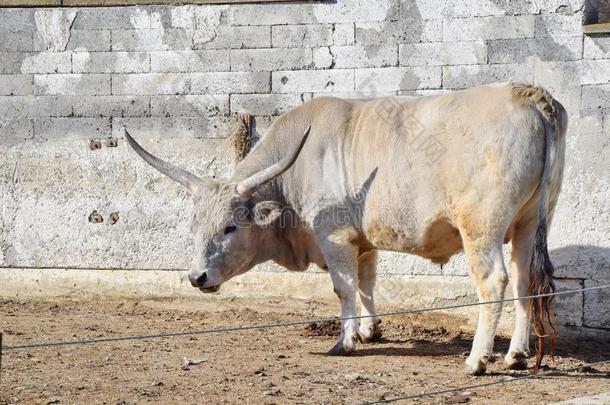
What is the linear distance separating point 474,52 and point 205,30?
239 centimetres

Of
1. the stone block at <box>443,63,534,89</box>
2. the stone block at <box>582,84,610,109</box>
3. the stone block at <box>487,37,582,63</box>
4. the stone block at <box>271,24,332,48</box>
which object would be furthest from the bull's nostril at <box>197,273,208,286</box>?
the stone block at <box>582,84,610,109</box>

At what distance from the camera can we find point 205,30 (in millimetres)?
9789

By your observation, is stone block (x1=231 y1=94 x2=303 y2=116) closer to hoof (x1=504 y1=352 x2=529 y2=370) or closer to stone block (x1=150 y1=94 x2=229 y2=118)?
stone block (x1=150 y1=94 x2=229 y2=118)

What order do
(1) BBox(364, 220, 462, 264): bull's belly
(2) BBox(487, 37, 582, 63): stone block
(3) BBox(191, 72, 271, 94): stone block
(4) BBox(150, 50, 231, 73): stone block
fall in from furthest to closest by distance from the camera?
(4) BBox(150, 50, 231, 73): stone block → (3) BBox(191, 72, 271, 94): stone block → (2) BBox(487, 37, 582, 63): stone block → (1) BBox(364, 220, 462, 264): bull's belly

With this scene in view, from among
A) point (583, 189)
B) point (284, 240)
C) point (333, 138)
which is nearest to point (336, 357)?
point (284, 240)

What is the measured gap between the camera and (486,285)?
24.3 feet

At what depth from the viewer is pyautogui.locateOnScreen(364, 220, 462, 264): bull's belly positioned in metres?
7.78

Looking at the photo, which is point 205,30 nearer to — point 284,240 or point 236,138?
point 236,138

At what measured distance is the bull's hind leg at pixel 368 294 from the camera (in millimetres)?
8680

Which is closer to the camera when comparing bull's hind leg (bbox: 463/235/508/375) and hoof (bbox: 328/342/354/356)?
bull's hind leg (bbox: 463/235/508/375)

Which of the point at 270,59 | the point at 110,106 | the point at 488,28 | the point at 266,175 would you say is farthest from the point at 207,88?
the point at 488,28

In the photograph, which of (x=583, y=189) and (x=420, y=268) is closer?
(x=583, y=189)

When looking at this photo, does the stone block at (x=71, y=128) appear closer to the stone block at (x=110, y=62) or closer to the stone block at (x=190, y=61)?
the stone block at (x=110, y=62)

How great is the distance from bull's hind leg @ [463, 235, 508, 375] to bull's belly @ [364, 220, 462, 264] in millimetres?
379
